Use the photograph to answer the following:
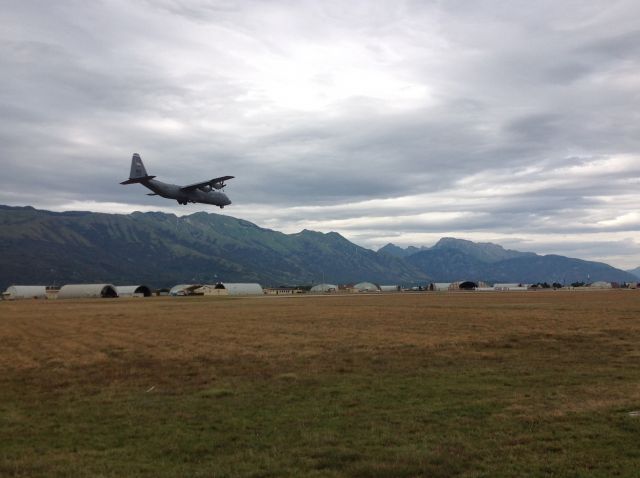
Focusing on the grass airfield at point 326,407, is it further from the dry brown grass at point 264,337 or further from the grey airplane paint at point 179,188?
the grey airplane paint at point 179,188

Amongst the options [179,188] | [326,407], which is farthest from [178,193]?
[326,407]

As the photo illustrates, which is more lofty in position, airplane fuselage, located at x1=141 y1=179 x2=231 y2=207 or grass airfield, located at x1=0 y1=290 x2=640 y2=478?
airplane fuselage, located at x1=141 y1=179 x2=231 y2=207

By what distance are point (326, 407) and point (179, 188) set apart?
80864 mm

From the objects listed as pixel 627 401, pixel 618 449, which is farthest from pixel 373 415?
pixel 627 401

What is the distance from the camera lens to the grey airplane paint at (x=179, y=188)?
311 ft

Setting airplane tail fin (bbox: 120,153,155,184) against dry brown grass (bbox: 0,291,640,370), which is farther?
airplane tail fin (bbox: 120,153,155,184)

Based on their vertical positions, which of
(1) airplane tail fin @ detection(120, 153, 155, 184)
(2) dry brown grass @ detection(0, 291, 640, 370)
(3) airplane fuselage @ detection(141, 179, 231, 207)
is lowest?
(2) dry brown grass @ detection(0, 291, 640, 370)

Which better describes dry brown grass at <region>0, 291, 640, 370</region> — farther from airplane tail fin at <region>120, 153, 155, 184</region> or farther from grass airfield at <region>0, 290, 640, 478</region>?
airplane tail fin at <region>120, 153, 155, 184</region>

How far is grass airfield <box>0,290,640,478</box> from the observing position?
1468 centimetres

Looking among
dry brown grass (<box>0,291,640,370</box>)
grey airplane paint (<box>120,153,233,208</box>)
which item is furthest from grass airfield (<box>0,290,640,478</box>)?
grey airplane paint (<box>120,153,233,208</box>)

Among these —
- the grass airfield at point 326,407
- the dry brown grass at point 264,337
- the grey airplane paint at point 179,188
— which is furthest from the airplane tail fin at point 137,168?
the grass airfield at point 326,407

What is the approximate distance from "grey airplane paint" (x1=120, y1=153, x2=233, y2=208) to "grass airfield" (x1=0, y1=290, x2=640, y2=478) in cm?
5450

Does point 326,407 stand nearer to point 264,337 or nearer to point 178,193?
point 264,337

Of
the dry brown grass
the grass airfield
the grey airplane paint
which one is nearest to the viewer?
the grass airfield
